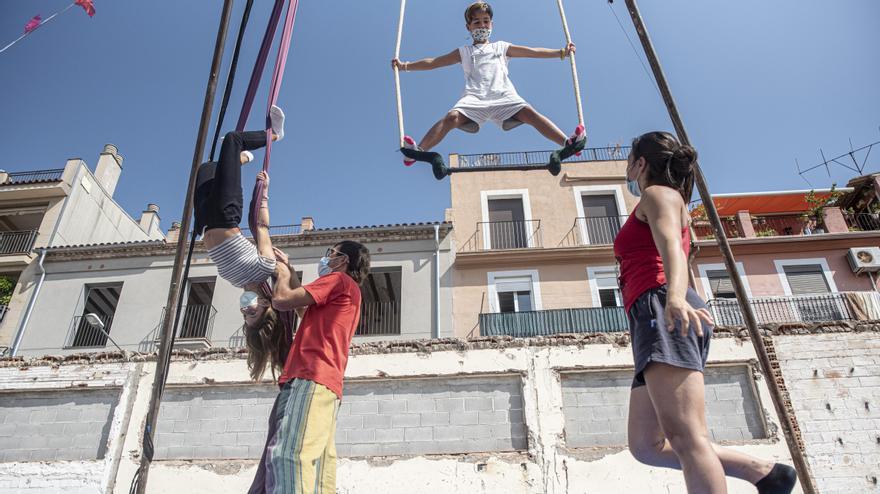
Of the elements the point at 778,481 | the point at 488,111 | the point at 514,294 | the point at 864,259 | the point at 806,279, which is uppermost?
the point at 864,259

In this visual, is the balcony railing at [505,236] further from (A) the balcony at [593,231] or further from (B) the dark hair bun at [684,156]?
(B) the dark hair bun at [684,156]

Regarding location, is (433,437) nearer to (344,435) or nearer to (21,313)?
(344,435)

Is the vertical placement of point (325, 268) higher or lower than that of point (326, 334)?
higher

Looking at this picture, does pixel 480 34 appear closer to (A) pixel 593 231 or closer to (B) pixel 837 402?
(B) pixel 837 402

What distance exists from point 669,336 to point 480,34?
146 inches

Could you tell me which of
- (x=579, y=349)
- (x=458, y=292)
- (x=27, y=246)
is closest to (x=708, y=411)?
(x=579, y=349)

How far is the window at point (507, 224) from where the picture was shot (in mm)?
19208

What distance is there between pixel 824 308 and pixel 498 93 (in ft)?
53.8

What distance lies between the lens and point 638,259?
2533 mm

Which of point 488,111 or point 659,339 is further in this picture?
point 488,111

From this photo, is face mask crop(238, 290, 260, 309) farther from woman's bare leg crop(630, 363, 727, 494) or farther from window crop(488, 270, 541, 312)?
window crop(488, 270, 541, 312)

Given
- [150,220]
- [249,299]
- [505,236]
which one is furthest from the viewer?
[150,220]

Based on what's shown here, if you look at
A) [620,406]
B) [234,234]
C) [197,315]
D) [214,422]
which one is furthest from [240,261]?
[197,315]

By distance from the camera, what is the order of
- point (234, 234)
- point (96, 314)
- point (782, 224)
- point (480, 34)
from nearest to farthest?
point (234, 234)
point (480, 34)
point (96, 314)
point (782, 224)
